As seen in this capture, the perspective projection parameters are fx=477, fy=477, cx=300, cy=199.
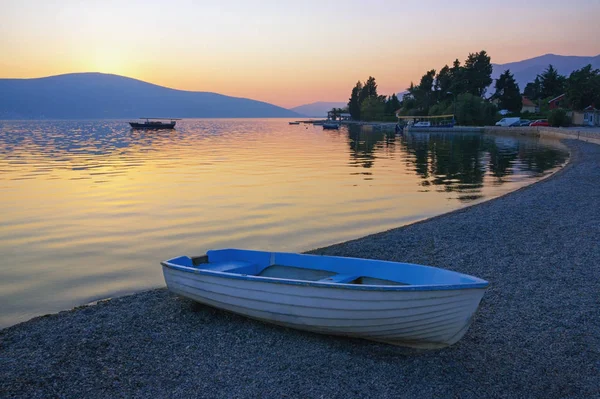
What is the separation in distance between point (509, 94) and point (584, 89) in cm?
3615

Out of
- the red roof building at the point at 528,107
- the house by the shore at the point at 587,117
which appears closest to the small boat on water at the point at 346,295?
the house by the shore at the point at 587,117

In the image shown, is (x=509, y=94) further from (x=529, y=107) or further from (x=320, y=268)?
(x=320, y=268)

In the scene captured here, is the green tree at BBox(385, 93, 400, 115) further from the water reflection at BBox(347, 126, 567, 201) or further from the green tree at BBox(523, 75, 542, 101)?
the water reflection at BBox(347, 126, 567, 201)

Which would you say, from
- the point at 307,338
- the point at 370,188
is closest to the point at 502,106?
the point at 370,188

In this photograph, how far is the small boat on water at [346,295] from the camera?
22.8 ft

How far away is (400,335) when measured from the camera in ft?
24.3

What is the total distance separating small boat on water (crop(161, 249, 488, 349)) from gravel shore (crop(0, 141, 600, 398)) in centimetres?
38

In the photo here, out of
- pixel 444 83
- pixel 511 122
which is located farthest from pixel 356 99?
pixel 511 122

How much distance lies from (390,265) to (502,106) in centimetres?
13060

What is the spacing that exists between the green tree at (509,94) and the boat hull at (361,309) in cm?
12840

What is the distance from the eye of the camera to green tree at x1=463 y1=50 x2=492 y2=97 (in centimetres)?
12362

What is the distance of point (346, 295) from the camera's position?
24.0 feet

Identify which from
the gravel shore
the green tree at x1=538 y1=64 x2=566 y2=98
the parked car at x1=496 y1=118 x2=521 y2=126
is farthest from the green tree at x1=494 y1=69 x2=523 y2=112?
the gravel shore

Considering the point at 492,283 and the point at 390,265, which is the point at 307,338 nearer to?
the point at 390,265
